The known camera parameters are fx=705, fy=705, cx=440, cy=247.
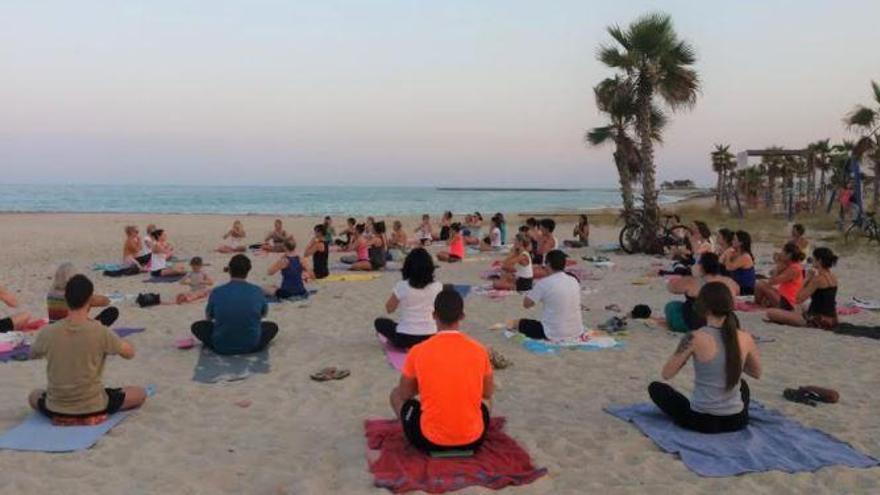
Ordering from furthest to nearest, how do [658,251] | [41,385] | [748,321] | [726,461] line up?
[658,251] < [748,321] < [41,385] < [726,461]

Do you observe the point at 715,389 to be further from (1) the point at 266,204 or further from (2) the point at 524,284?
(1) the point at 266,204

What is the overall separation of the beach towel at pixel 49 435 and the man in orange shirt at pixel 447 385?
2.38 meters

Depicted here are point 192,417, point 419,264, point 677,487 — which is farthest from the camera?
point 419,264

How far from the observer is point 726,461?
4590mm

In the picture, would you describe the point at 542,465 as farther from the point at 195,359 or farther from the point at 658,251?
the point at 658,251

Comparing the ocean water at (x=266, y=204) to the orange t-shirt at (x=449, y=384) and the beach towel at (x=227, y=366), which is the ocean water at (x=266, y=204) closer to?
the beach towel at (x=227, y=366)

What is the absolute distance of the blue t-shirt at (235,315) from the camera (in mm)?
7469

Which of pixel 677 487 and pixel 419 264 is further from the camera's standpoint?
pixel 419 264

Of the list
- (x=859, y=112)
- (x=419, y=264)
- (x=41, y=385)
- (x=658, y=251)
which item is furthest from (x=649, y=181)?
(x=41, y=385)

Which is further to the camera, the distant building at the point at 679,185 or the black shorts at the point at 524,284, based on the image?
the distant building at the point at 679,185

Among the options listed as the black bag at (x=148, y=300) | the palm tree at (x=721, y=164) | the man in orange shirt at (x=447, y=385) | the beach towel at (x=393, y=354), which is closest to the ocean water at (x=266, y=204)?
the palm tree at (x=721, y=164)

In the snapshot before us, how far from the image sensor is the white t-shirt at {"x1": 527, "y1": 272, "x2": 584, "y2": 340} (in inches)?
306

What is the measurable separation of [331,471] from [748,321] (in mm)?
6954

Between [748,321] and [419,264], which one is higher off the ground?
[419,264]
